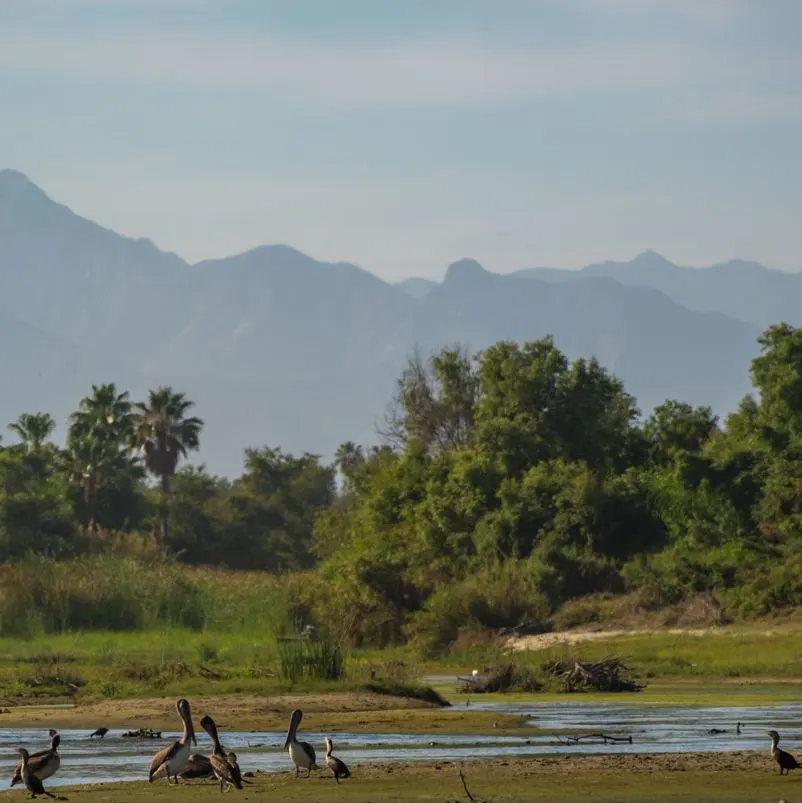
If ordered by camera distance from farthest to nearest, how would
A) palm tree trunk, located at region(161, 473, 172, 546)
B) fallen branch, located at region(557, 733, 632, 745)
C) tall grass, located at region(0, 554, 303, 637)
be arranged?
palm tree trunk, located at region(161, 473, 172, 546) < tall grass, located at region(0, 554, 303, 637) < fallen branch, located at region(557, 733, 632, 745)

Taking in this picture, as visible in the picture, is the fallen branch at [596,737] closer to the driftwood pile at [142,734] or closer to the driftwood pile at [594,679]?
the driftwood pile at [142,734]

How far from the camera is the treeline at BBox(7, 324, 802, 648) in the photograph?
5653 centimetres

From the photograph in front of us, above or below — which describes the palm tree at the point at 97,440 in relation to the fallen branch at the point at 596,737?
above

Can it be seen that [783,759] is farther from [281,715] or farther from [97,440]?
[97,440]

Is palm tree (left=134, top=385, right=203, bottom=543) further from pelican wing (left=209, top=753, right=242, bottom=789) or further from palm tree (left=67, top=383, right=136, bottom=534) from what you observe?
pelican wing (left=209, top=753, right=242, bottom=789)

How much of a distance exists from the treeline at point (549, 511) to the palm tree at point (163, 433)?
84.1 ft

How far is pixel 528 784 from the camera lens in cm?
2125

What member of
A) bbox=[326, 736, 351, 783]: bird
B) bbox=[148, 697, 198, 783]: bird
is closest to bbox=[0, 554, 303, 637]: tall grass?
bbox=[326, 736, 351, 783]: bird

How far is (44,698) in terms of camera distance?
38.0m

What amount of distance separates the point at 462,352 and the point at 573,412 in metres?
22.7

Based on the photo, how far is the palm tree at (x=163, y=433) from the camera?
106625mm

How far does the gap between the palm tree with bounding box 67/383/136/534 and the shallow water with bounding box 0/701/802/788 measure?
58.1 m

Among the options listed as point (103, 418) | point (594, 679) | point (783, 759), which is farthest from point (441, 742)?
point (103, 418)

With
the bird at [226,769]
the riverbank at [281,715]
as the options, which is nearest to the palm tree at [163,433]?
the riverbank at [281,715]
